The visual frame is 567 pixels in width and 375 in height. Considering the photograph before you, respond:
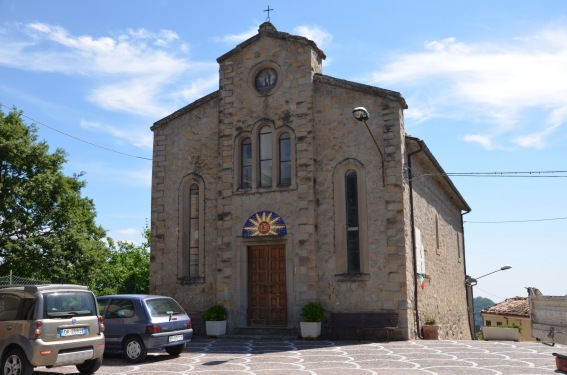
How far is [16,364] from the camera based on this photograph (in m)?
8.88

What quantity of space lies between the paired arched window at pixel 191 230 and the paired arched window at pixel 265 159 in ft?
5.24

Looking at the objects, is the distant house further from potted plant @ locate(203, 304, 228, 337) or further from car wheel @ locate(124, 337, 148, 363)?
car wheel @ locate(124, 337, 148, 363)

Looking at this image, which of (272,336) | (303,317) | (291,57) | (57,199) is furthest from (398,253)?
(57,199)

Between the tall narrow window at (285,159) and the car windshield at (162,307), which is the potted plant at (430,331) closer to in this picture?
the tall narrow window at (285,159)

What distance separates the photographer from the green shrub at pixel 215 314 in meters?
16.2

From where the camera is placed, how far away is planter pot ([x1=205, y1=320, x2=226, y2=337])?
53.0 ft

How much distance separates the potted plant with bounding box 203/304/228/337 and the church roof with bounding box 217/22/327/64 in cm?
794

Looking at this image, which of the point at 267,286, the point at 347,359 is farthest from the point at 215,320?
the point at 347,359

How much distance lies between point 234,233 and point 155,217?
302cm

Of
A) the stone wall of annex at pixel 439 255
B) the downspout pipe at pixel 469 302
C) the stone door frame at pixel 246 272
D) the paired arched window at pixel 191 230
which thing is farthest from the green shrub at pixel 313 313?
the downspout pipe at pixel 469 302

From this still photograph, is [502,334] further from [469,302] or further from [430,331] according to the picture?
[469,302]

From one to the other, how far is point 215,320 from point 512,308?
2927 centimetres

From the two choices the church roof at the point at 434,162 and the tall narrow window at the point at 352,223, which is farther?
the church roof at the point at 434,162

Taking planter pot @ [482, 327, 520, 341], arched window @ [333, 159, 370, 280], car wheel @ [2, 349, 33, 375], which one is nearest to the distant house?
planter pot @ [482, 327, 520, 341]
